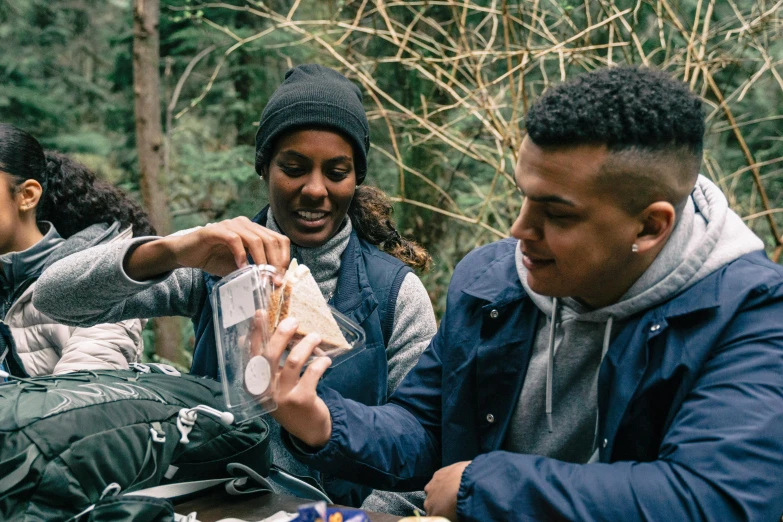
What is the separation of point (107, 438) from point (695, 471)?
1100 millimetres

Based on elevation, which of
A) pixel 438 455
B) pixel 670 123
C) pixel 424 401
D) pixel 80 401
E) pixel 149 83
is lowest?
pixel 438 455

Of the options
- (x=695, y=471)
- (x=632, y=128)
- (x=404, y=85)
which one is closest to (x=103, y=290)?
(x=632, y=128)

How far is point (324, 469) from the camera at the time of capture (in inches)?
67.2

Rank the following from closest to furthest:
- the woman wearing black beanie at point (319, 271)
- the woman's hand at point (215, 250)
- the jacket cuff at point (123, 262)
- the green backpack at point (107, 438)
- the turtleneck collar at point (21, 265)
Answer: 1. the green backpack at point (107, 438)
2. the woman's hand at point (215, 250)
3. the jacket cuff at point (123, 262)
4. the woman wearing black beanie at point (319, 271)
5. the turtleneck collar at point (21, 265)

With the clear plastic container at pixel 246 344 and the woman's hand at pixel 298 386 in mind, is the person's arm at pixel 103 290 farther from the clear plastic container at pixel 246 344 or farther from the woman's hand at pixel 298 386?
the woman's hand at pixel 298 386

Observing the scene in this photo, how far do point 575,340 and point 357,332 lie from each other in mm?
491

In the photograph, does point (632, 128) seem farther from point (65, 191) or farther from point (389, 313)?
point (65, 191)

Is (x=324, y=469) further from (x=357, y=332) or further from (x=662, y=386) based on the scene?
(x=662, y=386)

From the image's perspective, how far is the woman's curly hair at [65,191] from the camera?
3.11m

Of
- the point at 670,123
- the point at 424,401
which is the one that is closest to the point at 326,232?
the point at 424,401

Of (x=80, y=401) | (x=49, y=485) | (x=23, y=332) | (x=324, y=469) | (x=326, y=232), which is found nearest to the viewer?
(x=49, y=485)

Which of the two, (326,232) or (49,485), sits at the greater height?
(326,232)

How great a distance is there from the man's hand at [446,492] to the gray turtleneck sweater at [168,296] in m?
0.75

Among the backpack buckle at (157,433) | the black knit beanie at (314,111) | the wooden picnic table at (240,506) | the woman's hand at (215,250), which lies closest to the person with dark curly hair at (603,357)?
the wooden picnic table at (240,506)
